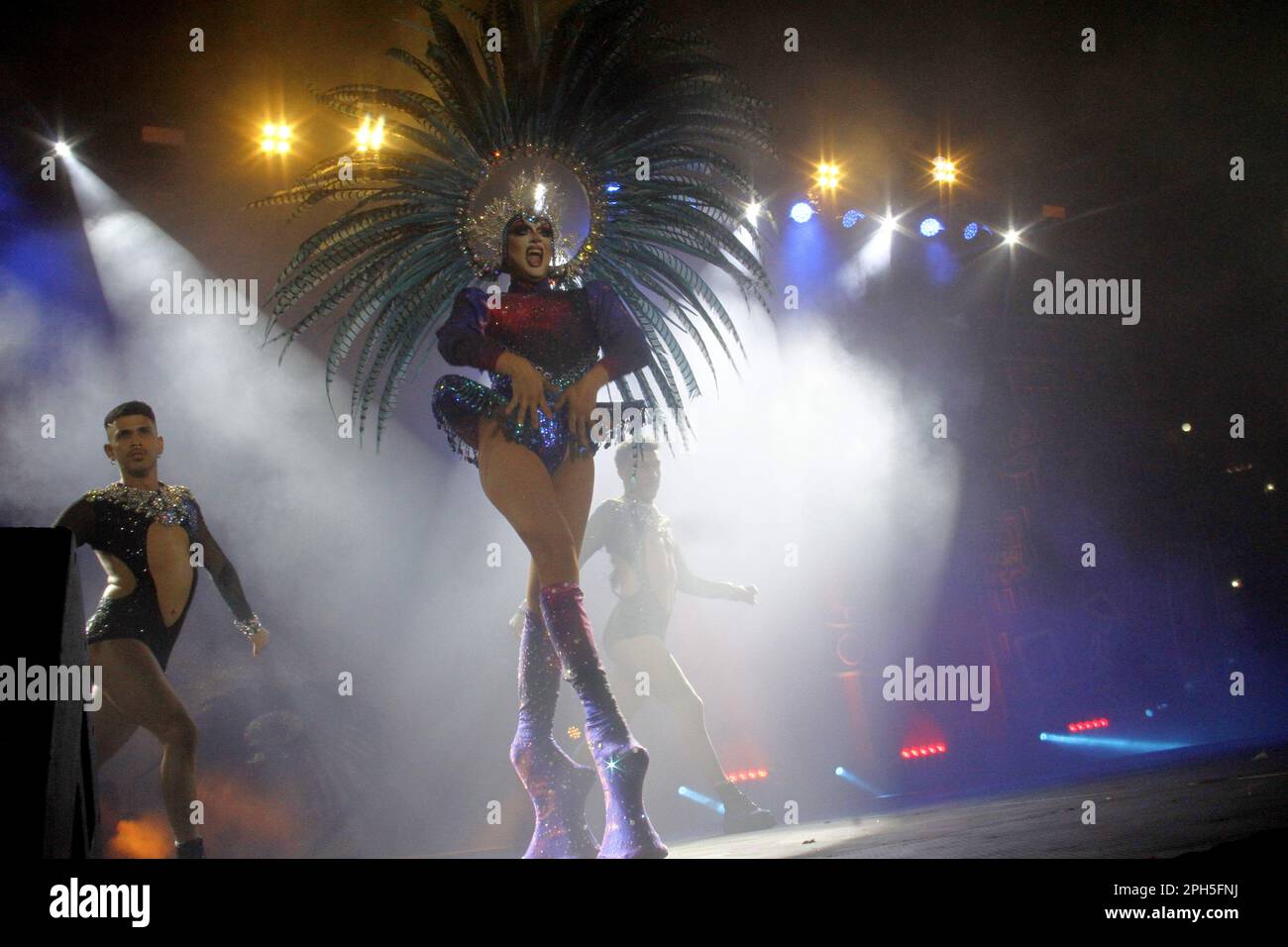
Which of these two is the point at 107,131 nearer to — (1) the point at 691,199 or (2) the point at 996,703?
(1) the point at 691,199

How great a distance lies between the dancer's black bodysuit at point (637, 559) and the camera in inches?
189

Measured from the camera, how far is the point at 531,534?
3555 mm

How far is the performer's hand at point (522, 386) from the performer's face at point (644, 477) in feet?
4.63

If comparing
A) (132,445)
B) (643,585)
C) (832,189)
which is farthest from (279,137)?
(832,189)

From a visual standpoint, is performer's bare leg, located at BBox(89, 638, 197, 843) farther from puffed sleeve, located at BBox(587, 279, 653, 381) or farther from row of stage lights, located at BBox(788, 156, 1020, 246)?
row of stage lights, located at BBox(788, 156, 1020, 246)

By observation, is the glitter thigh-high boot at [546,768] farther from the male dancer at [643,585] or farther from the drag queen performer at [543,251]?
the male dancer at [643,585]

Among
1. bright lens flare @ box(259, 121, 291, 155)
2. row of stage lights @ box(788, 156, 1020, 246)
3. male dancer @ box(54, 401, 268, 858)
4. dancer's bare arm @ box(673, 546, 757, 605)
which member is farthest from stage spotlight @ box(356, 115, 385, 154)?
row of stage lights @ box(788, 156, 1020, 246)

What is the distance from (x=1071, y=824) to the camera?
3.32 metres

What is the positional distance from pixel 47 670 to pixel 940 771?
5.51m

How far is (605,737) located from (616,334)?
55.5 inches

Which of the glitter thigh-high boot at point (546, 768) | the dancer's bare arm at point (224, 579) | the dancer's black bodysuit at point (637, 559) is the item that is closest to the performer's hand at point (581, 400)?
the glitter thigh-high boot at point (546, 768)

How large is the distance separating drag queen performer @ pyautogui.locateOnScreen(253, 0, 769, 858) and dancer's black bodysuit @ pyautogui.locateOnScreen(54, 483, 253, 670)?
0.93 m

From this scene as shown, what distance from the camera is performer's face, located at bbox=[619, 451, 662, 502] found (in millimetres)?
4930
